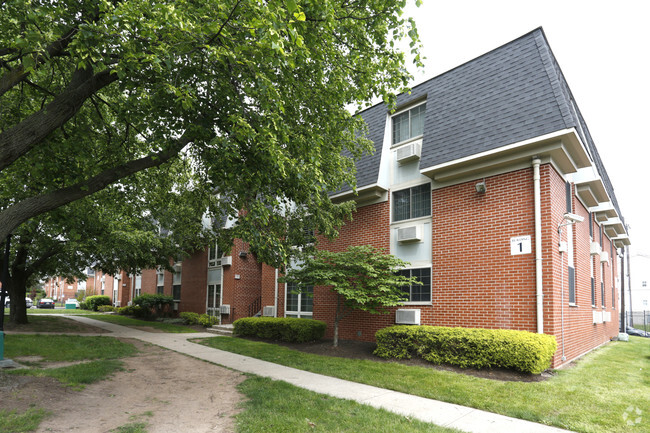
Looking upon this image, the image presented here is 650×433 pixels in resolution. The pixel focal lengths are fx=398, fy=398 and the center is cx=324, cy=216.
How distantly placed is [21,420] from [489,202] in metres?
9.88

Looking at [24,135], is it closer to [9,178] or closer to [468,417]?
[9,178]

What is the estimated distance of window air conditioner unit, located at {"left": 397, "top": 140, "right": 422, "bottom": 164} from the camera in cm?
1175

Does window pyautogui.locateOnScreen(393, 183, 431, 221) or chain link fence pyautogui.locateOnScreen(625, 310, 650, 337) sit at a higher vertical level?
window pyautogui.locateOnScreen(393, 183, 431, 221)

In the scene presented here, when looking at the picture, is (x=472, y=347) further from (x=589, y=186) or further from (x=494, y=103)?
(x=589, y=186)

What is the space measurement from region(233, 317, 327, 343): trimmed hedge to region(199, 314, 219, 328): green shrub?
487cm

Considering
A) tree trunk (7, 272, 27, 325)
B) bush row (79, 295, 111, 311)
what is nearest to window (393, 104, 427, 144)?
tree trunk (7, 272, 27, 325)

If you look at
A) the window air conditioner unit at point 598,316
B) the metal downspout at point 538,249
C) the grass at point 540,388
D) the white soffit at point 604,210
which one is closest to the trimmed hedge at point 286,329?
the grass at point 540,388

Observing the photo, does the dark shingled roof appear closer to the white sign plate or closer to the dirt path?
the white sign plate

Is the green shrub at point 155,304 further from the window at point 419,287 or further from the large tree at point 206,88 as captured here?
the window at point 419,287

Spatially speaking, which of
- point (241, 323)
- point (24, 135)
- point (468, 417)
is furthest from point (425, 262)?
point (24, 135)

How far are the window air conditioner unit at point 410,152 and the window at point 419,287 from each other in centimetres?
332

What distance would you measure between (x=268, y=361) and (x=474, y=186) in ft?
22.7

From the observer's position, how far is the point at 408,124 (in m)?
12.8

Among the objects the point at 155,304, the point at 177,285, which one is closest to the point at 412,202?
the point at 177,285
